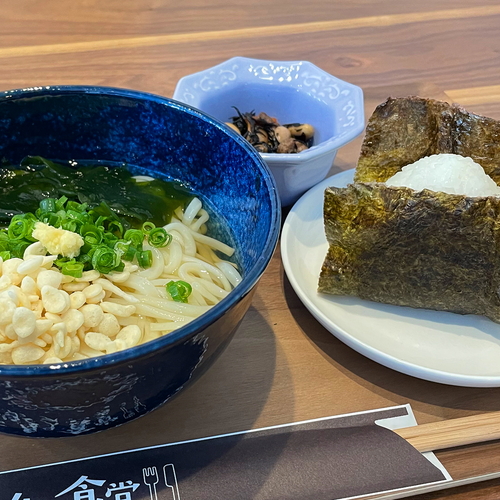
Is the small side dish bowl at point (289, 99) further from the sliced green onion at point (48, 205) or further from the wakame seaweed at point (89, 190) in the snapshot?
the sliced green onion at point (48, 205)

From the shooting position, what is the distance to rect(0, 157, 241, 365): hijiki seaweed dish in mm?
810

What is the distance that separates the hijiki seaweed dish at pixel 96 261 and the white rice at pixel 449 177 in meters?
0.48

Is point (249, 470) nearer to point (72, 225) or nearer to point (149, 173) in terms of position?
point (72, 225)

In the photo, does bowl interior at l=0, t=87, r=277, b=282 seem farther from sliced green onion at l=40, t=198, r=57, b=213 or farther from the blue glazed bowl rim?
sliced green onion at l=40, t=198, r=57, b=213

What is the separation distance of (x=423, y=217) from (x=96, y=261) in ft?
2.17

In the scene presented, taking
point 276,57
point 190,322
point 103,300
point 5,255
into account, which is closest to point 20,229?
point 5,255

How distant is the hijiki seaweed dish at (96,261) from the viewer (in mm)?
810

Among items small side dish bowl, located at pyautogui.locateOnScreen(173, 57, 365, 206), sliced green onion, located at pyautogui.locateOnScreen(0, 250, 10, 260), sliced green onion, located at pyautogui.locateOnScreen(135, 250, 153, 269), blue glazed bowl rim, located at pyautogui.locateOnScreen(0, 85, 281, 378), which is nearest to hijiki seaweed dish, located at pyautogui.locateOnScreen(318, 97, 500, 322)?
small side dish bowl, located at pyautogui.locateOnScreen(173, 57, 365, 206)

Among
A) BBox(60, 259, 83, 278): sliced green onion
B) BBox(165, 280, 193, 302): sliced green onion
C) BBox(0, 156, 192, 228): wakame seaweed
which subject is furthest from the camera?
BBox(0, 156, 192, 228): wakame seaweed

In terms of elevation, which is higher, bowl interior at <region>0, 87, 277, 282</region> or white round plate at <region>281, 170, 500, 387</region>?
bowl interior at <region>0, 87, 277, 282</region>

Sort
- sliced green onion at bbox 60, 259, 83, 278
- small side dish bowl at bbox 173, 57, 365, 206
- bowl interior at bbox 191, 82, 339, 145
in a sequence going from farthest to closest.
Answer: bowl interior at bbox 191, 82, 339, 145
small side dish bowl at bbox 173, 57, 365, 206
sliced green onion at bbox 60, 259, 83, 278

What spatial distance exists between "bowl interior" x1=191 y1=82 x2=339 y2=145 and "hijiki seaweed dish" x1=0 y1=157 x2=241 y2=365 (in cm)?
54

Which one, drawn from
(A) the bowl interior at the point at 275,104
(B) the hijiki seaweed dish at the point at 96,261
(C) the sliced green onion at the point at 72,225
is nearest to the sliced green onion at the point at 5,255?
(B) the hijiki seaweed dish at the point at 96,261

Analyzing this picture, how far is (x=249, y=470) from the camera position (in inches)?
34.1
